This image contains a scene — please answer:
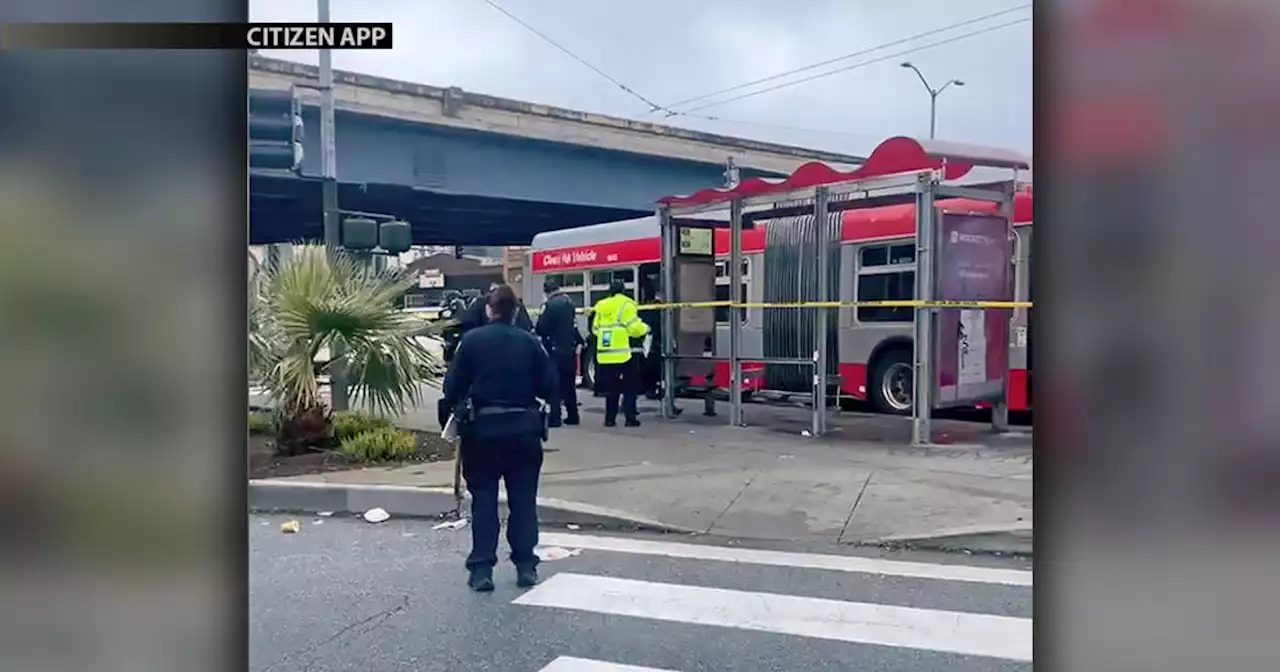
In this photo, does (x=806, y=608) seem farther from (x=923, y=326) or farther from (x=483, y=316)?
(x=923, y=326)

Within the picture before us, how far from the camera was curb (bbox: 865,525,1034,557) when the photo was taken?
625 cm

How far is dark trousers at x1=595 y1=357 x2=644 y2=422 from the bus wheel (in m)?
2.98

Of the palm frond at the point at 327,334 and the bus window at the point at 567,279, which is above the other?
the bus window at the point at 567,279

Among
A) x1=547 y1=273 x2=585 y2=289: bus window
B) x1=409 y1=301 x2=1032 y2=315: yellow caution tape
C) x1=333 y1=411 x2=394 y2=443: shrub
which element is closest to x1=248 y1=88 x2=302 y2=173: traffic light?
x1=333 y1=411 x2=394 y2=443: shrub

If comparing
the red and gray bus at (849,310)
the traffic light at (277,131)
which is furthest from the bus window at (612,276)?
the traffic light at (277,131)

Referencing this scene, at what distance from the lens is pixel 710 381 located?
12.4 meters

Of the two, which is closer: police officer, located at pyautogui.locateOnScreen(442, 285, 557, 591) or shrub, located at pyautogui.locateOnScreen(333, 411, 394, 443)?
police officer, located at pyautogui.locateOnScreen(442, 285, 557, 591)

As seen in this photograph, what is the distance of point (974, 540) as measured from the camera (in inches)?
250

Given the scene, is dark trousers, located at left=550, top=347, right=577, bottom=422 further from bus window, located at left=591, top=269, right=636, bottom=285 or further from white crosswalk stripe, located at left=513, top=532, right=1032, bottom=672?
white crosswalk stripe, located at left=513, top=532, right=1032, bottom=672

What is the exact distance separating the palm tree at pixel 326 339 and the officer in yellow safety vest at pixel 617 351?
269 cm

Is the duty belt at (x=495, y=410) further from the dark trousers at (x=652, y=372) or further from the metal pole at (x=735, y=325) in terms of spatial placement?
the dark trousers at (x=652, y=372)

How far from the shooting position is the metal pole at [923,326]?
31.0 feet
